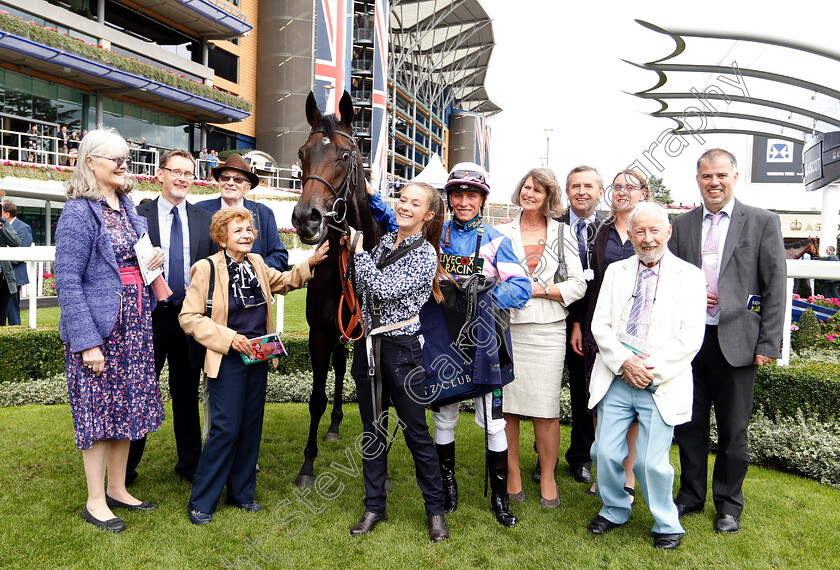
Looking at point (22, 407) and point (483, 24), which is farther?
point (483, 24)

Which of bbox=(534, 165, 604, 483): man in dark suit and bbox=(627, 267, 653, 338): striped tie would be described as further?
bbox=(534, 165, 604, 483): man in dark suit

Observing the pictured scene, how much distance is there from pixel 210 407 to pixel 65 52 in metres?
20.9

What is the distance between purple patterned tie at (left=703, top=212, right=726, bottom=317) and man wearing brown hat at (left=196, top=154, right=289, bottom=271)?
279 centimetres

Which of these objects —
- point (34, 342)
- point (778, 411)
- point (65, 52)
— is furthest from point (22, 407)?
point (65, 52)

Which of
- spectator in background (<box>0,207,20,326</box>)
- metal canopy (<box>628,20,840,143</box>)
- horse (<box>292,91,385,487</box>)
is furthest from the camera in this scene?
spectator in background (<box>0,207,20,326</box>)

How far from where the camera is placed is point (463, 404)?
5918 millimetres

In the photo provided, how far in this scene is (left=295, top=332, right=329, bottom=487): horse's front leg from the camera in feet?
12.9

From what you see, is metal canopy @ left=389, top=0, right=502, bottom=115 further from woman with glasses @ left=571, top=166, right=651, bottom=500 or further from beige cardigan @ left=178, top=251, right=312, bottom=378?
beige cardigan @ left=178, top=251, right=312, bottom=378

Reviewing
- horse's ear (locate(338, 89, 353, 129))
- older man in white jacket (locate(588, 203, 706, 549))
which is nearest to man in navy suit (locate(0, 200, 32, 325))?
horse's ear (locate(338, 89, 353, 129))

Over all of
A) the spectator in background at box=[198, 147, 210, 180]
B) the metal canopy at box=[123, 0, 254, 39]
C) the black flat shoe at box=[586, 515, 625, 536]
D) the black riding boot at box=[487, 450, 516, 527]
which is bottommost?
the black flat shoe at box=[586, 515, 625, 536]

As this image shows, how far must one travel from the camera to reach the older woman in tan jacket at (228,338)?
322 cm

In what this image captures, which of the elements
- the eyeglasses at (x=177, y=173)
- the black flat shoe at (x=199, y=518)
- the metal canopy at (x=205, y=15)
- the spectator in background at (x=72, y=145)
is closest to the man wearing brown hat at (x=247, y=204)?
the eyeglasses at (x=177, y=173)

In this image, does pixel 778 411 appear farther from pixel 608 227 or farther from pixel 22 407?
pixel 22 407

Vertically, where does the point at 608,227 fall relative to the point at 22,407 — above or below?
above
